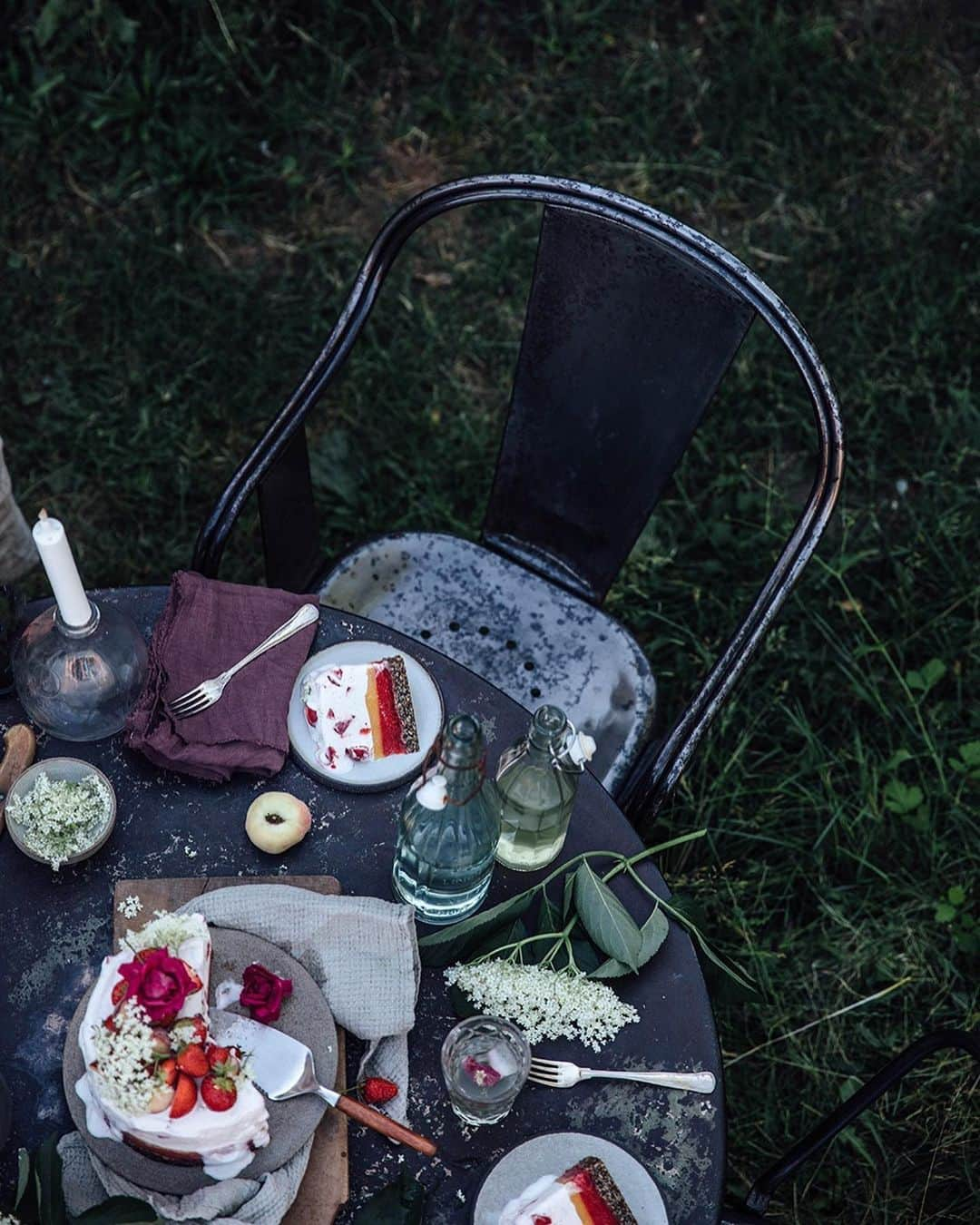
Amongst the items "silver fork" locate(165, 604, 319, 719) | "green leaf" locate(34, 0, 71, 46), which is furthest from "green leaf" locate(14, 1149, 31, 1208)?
"green leaf" locate(34, 0, 71, 46)

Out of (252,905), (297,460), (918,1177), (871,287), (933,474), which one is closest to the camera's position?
→ (252,905)

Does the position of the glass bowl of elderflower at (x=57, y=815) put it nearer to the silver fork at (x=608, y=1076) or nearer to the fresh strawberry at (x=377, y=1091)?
the fresh strawberry at (x=377, y=1091)

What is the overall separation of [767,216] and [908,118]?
1.70 ft

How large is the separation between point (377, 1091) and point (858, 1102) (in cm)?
69

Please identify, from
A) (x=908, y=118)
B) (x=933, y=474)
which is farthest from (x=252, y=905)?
(x=908, y=118)

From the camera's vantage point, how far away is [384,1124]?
124cm

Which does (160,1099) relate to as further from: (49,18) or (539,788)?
(49,18)

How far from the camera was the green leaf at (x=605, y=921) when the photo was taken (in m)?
1.42

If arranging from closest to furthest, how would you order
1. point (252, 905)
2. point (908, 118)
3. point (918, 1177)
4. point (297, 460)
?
point (252, 905)
point (297, 460)
point (918, 1177)
point (908, 118)

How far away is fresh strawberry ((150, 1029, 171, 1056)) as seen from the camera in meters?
1.12

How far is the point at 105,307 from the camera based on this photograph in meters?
2.98

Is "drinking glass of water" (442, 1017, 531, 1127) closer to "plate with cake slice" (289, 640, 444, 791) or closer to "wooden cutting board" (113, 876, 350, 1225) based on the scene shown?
"wooden cutting board" (113, 876, 350, 1225)

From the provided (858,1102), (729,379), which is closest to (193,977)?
(858,1102)

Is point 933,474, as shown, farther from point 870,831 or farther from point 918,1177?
point 918,1177
